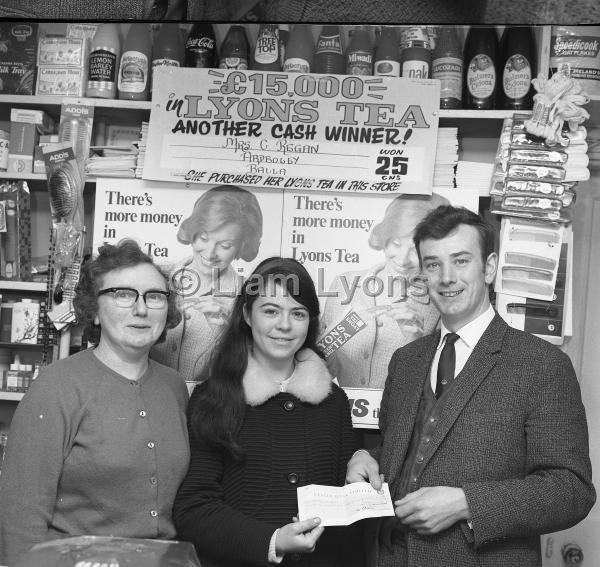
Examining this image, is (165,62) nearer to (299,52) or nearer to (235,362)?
(299,52)

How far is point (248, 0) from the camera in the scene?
728 millimetres

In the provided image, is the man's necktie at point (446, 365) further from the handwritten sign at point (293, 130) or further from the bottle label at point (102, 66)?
the bottle label at point (102, 66)

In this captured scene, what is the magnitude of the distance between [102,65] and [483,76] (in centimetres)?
159

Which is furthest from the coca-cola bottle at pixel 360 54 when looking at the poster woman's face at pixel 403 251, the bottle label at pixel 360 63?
the poster woman's face at pixel 403 251

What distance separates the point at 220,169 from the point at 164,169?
0.75 ft

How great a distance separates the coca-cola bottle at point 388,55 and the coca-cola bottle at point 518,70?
0.44 metres

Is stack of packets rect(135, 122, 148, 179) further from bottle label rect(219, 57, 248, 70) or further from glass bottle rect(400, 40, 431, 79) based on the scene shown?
glass bottle rect(400, 40, 431, 79)

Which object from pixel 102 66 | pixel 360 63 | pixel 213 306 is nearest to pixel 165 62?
pixel 102 66

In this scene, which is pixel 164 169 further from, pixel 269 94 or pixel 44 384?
pixel 44 384

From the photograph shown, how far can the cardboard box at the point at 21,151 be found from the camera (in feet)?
10.5

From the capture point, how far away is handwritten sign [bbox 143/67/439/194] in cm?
305

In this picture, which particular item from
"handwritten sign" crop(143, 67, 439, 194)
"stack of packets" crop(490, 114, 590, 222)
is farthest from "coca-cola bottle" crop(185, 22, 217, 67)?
"stack of packets" crop(490, 114, 590, 222)

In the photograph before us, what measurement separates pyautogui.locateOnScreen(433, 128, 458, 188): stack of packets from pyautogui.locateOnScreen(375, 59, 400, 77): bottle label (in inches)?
12.2

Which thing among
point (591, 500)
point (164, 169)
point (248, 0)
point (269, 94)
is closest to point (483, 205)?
point (269, 94)
